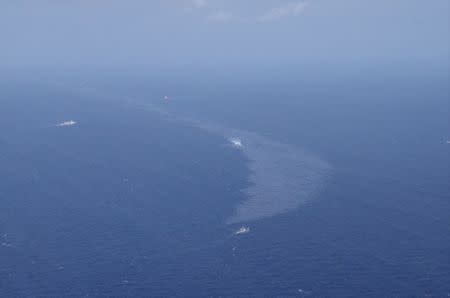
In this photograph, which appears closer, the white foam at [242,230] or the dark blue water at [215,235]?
the dark blue water at [215,235]

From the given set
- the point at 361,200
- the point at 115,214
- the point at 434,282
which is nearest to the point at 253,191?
the point at 361,200

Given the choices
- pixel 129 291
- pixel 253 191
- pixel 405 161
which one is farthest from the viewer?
pixel 405 161

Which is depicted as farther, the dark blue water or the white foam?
the white foam

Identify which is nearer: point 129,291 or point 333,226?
point 129,291

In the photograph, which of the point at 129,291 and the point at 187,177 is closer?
the point at 129,291

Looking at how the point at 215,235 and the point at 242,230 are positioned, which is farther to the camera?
the point at 242,230

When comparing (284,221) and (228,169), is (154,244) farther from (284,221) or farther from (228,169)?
(228,169)

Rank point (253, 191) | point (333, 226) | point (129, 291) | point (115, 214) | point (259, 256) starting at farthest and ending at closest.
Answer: point (253, 191) → point (115, 214) → point (333, 226) → point (259, 256) → point (129, 291)

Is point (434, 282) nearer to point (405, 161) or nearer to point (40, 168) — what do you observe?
point (405, 161)

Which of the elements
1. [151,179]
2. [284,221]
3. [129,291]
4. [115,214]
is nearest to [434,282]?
[284,221]
